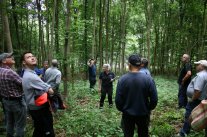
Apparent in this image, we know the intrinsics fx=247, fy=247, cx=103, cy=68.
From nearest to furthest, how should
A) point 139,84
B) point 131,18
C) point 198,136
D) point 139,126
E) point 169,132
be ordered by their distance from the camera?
point 139,84 < point 139,126 < point 198,136 < point 169,132 < point 131,18


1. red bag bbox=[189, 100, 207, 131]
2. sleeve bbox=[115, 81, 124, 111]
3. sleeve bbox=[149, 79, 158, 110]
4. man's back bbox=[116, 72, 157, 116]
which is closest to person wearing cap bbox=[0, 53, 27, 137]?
sleeve bbox=[115, 81, 124, 111]

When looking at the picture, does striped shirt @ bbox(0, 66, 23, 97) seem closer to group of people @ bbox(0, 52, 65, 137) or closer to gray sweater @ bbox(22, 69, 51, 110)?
group of people @ bbox(0, 52, 65, 137)

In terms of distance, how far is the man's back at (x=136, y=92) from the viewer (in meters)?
4.44

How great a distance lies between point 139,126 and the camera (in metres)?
4.73

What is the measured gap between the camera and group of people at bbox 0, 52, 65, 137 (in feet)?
15.6

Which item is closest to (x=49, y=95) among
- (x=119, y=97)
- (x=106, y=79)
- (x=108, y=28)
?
(x=119, y=97)

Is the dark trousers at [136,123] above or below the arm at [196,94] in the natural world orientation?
below

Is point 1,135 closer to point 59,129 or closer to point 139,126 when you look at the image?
→ point 59,129

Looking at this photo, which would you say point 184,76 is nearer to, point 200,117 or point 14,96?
point 200,117

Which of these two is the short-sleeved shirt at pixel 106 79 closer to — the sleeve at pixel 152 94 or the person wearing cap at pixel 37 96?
the person wearing cap at pixel 37 96

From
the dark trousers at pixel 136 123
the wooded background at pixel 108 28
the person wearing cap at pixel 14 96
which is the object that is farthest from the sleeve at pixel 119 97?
the wooded background at pixel 108 28

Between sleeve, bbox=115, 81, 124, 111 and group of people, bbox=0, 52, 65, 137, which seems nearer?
sleeve, bbox=115, 81, 124, 111

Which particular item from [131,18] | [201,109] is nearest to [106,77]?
[201,109]

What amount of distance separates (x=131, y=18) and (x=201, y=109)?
30900 mm
